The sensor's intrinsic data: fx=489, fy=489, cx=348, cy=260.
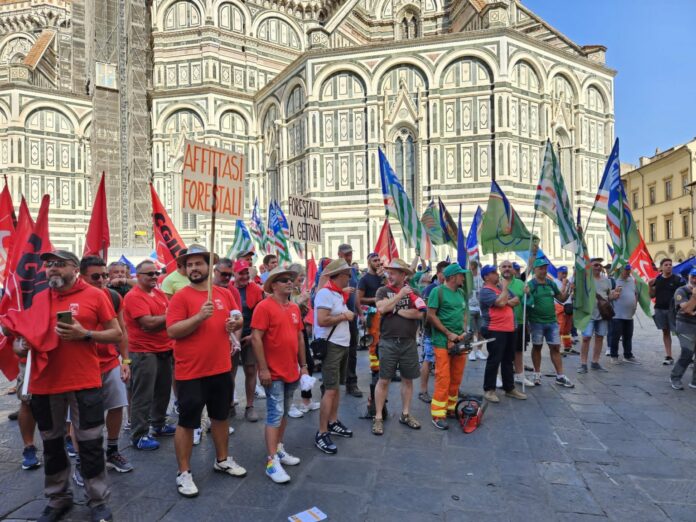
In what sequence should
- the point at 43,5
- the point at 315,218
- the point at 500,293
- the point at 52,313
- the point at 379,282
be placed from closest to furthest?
the point at 52,313, the point at 500,293, the point at 379,282, the point at 315,218, the point at 43,5

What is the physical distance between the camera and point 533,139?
24.6 m

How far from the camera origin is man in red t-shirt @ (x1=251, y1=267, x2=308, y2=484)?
13.9 feet

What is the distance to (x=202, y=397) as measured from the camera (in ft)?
12.9

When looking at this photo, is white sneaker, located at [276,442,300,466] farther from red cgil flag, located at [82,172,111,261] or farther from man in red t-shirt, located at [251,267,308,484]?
red cgil flag, located at [82,172,111,261]

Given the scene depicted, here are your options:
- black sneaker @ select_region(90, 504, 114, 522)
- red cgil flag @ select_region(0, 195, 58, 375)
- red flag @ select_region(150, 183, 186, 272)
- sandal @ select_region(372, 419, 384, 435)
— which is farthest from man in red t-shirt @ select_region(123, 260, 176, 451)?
red flag @ select_region(150, 183, 186, 272)

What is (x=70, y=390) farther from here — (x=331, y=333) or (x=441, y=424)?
(x=441, y=424)

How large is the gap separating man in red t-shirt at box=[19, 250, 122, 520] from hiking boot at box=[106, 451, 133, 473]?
722 millimetres

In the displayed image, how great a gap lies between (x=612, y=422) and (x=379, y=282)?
3.46m

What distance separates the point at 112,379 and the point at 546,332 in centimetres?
593

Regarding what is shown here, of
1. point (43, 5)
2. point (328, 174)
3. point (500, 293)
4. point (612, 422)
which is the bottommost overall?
point (612, 422)

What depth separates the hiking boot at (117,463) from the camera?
431 centimetres

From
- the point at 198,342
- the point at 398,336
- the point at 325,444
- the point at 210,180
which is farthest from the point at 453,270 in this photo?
the point at 198,342

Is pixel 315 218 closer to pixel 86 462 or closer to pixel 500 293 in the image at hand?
pixel 500 293

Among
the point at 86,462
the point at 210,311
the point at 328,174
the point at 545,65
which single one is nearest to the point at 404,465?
the point at 210,311
